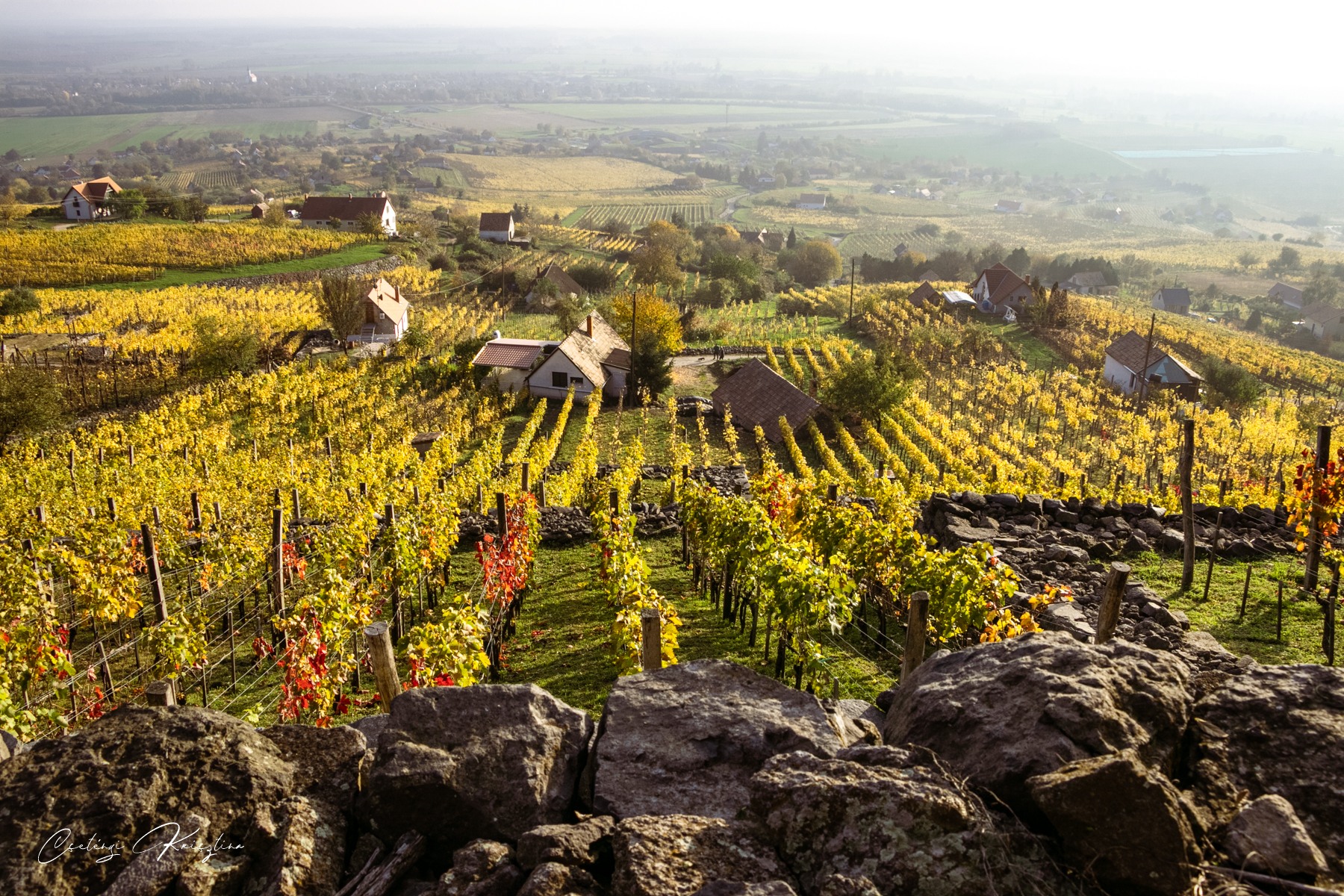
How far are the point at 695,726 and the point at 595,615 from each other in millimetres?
9159

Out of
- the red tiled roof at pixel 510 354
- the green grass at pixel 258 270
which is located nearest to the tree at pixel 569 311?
the red tiled roof at pixel 510 354

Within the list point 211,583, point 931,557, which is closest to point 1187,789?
point 931,557

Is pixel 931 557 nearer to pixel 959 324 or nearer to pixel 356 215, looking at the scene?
pixel 959 324

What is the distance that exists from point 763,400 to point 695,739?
28985mm

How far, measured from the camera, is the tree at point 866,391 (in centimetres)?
3281

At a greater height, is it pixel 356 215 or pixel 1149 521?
pixel 356 215

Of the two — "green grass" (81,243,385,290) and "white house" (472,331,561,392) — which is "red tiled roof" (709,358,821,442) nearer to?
"white house" (472,331,561,392)

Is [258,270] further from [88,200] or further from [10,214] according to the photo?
[10,214]

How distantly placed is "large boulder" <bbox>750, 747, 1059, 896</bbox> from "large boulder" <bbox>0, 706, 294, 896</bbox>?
3.02 m

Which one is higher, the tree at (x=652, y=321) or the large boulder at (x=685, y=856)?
the large boulder at (x=685, y=856)

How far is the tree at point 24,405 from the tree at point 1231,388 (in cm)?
5088

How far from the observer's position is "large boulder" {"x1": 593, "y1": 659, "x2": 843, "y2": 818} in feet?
16.6

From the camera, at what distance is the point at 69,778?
4.69 meters

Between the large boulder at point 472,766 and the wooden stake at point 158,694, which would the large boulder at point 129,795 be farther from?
the wooden stake at point 158,694
